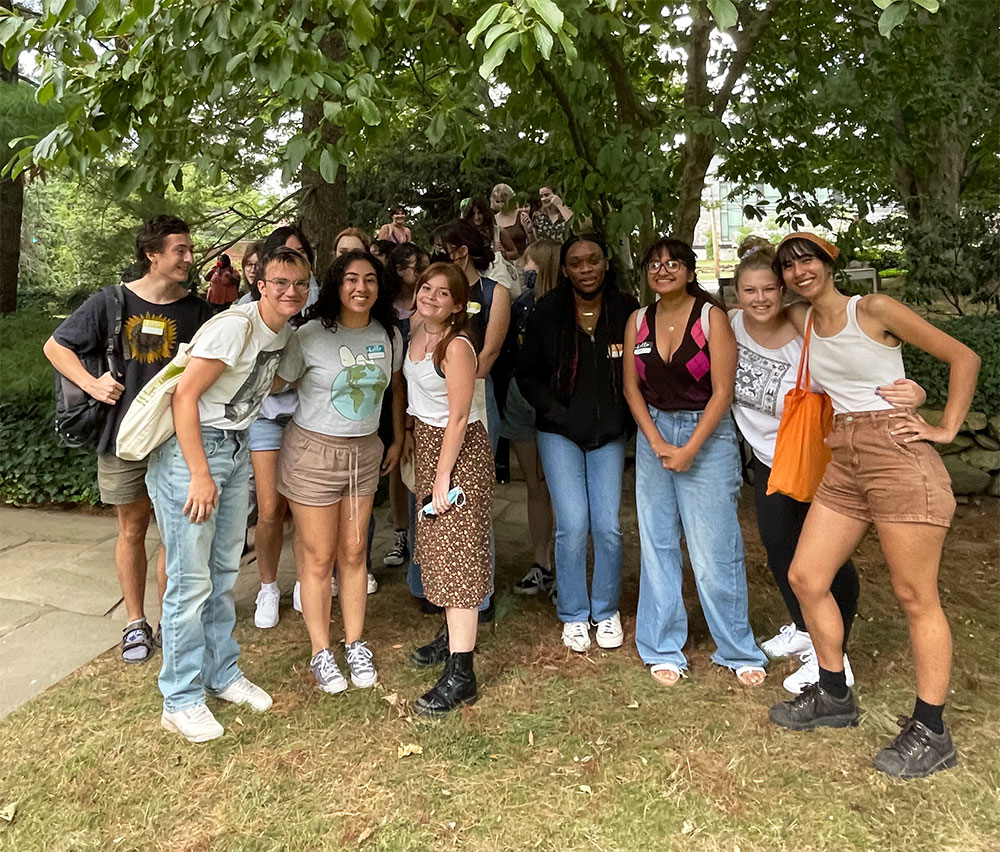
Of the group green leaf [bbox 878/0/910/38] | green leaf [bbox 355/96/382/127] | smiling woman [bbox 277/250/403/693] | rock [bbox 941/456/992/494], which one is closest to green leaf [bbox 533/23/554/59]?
green leaf [bbox 355/96/382/127]

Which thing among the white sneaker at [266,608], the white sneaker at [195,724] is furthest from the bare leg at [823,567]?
the white sneaker at [266,608]

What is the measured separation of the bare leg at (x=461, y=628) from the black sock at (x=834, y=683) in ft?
4.18

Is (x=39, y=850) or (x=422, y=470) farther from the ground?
(x=422, y=470)

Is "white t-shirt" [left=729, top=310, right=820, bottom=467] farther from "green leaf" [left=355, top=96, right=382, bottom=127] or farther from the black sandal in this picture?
the black sandal

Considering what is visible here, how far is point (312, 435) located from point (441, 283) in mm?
753

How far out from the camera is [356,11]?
81.7 inches

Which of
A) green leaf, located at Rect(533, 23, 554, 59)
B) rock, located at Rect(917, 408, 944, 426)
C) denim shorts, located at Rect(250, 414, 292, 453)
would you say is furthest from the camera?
rock, located at Rect(917, 408, 944, 426)

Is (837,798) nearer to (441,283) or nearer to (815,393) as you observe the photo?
(815,393)

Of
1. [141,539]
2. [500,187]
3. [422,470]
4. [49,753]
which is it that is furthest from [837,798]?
[500,187]

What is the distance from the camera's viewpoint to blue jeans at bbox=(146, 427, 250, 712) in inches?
104

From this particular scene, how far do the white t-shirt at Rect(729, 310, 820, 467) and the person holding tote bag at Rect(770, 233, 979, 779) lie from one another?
266mm

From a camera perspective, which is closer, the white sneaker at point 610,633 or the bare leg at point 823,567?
the bare leg at point 823,567

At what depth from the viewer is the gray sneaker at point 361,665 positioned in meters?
3.11

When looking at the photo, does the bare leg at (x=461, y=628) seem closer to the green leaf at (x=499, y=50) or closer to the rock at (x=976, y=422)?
the green leaf at (x=499, y=50)
